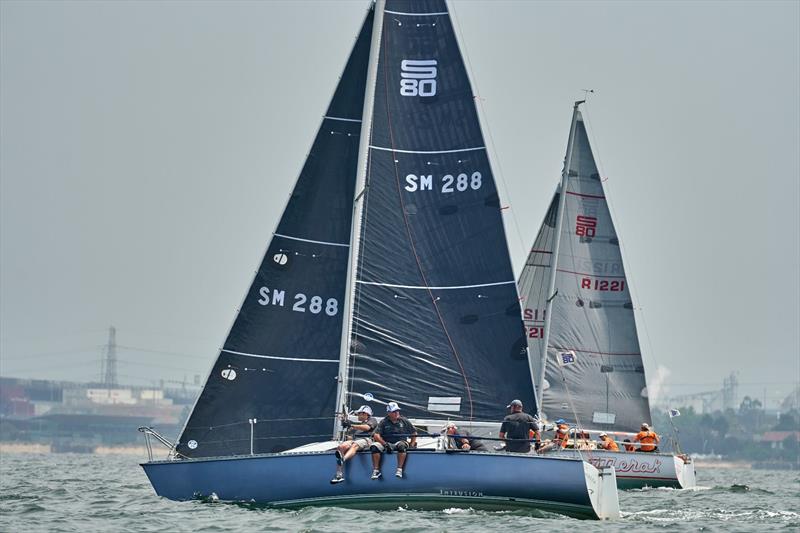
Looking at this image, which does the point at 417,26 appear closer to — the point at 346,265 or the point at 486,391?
the point at 346,265

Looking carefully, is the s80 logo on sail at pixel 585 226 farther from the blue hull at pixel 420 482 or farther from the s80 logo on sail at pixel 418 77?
the blue hull at pixel 420 482

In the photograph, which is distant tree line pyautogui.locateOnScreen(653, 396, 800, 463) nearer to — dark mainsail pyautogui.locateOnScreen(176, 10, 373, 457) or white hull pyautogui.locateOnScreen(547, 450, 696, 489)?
white hull pyautogui.locateOnScreen(547, 450, 696, 489)

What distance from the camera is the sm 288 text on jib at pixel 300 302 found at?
2952cm

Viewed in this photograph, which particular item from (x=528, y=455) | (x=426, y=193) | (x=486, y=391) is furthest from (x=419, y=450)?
(x=426, y=193)

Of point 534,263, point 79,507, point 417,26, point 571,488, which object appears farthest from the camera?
point 534,263

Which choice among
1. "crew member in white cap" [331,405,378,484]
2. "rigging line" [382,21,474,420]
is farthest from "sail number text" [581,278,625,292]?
"crew member in white cap" [331,405,378,484]

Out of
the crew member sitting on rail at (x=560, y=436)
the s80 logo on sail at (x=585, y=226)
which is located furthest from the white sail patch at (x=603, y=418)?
the crew member sitting on rail at (x=560, y=436)

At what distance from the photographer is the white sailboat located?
45438 millimetres

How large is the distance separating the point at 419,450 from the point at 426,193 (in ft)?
19.1

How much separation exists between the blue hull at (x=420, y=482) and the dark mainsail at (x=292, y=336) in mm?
1759

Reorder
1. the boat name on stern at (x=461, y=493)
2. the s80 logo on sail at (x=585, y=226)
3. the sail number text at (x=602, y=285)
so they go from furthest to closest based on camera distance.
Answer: the sail number text at (x=602, y=285) → the s80 logo on sail at (x=585, y=226) → the boat name on stern at (x=461, y=493)

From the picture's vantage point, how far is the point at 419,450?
1037 inches

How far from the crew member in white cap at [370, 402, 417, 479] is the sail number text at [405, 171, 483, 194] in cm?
496

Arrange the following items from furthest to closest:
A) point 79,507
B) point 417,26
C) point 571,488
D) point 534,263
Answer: point 534,263
point 417,26
point 79,507
point 571,488
